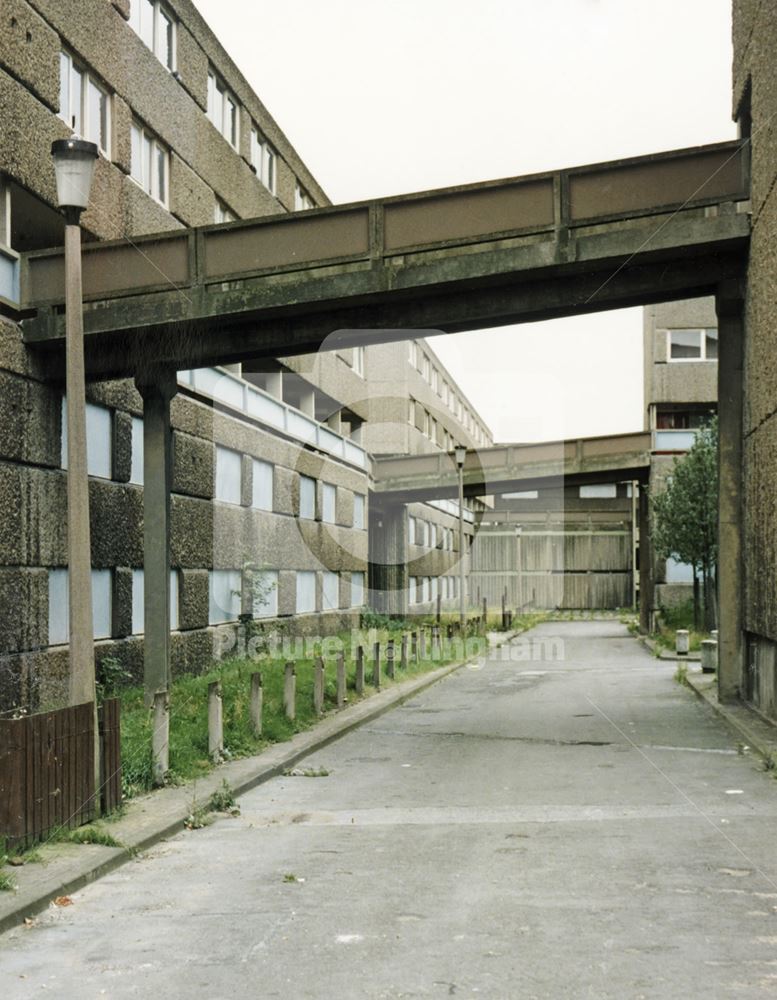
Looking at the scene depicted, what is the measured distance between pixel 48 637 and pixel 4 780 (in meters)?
8.83

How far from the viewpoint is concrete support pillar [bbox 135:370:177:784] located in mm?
16844

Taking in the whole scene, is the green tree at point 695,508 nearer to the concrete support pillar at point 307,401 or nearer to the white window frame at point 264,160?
the concrete support pillar at point 307,401

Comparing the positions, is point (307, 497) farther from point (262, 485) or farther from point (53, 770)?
point (53, 770)

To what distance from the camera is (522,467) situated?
132 ft

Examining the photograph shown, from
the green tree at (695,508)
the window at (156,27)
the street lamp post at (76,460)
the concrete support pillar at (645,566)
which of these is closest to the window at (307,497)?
the green tree at (695,508)

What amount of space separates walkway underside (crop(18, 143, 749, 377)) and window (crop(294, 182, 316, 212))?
58.7 feet

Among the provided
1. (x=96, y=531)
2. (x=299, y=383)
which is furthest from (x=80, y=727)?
(x=299, y=383)

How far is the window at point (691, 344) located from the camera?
41.4 meters

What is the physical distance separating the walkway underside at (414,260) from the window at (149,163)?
203 inches

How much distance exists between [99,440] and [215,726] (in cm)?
736

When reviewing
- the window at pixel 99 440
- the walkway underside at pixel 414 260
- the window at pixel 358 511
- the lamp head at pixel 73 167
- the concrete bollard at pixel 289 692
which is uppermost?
the walkway underside at pixel 414 260

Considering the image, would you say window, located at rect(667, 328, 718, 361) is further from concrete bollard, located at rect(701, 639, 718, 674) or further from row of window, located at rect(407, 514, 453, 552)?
concrete bollard, located at rect(701, 639, 718, 674)

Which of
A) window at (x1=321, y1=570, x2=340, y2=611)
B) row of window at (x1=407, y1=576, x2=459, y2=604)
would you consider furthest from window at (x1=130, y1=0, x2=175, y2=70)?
row of window at (x1=407, y1=576, x2=459, y2=604)

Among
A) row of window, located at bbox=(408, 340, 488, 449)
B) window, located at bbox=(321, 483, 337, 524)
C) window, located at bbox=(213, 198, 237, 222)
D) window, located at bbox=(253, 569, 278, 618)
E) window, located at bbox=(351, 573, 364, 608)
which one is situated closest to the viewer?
window, located at bbox=(213, 198, 237, 222)
